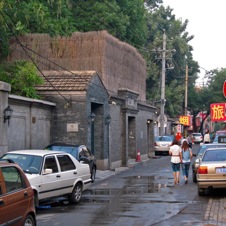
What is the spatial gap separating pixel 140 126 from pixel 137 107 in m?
1.73

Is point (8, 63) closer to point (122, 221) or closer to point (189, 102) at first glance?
point (122, 221)

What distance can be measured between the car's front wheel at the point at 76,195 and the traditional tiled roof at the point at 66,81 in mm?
9683

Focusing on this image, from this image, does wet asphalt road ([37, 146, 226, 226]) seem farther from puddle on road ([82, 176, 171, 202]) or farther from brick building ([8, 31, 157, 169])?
brick building ([8, 31, 157, 169])

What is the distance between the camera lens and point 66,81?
82.0 feet

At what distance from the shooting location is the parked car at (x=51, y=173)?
13109 millimetres

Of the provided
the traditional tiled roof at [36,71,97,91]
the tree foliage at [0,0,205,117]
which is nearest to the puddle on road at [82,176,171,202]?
the traditional tiled roof at [36,71,97,91]

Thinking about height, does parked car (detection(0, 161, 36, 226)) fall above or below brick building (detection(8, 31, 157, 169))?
below

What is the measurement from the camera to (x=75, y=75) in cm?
2548

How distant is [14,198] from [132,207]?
585cm

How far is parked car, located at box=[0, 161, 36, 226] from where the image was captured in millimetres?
8352

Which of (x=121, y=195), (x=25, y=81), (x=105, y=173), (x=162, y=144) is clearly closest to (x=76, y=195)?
(x=121, y=195)

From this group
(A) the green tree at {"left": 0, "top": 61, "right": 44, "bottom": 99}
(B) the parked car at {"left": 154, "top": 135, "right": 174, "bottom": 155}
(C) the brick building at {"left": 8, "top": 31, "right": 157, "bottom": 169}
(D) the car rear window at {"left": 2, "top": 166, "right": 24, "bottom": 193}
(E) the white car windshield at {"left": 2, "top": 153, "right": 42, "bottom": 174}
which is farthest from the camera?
(B) the parked car at {"left": 154, "top": 135, "right": 174, "bottom": 155}

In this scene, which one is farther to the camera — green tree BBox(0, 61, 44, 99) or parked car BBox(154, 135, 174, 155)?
parked car BBox(154, 135, 174, 155)

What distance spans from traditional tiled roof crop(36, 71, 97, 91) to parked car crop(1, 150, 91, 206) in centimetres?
938
